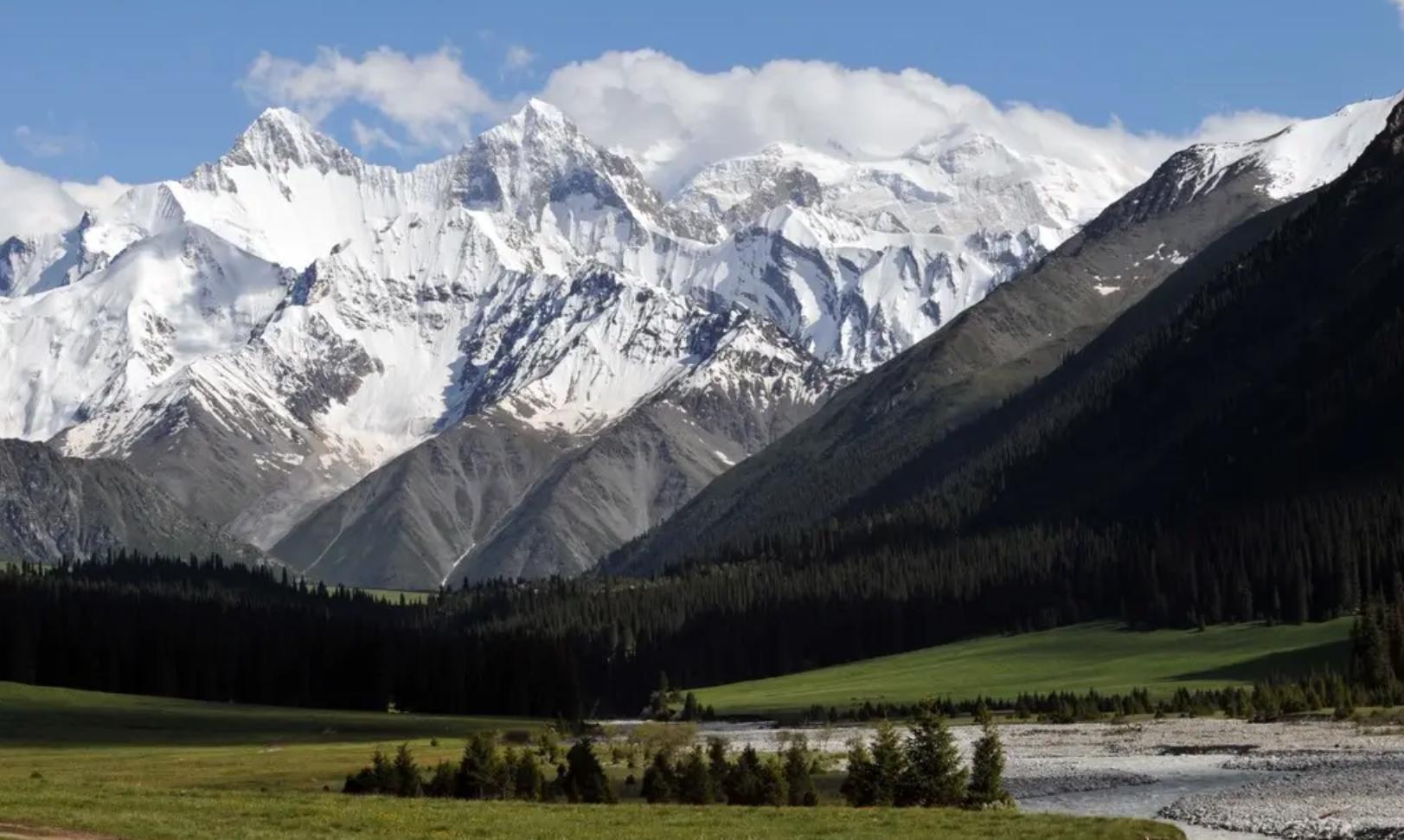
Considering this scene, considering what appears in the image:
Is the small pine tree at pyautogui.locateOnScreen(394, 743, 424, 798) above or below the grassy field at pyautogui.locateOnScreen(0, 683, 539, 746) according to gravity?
below

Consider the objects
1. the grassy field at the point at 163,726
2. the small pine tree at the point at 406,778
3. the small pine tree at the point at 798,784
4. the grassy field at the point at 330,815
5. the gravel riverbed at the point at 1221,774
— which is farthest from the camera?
A: the grassy field at the point at 163,726

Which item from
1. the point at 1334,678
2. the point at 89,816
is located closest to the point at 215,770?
the point at 89,816

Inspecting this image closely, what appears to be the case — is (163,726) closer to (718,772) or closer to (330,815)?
(718,772)

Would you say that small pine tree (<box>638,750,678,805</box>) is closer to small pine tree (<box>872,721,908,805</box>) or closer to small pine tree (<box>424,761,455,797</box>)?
small pine tree (<box>424,761,455,797</box>)

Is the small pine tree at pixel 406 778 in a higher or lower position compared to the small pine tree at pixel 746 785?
higher

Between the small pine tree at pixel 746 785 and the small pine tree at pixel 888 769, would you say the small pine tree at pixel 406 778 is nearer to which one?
the small pine tree at pixel 746 785

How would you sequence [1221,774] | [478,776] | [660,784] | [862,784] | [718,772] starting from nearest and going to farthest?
[862,784], [660,784], [478,776], [718,772], [1221,774]

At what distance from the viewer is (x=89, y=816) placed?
247 ft

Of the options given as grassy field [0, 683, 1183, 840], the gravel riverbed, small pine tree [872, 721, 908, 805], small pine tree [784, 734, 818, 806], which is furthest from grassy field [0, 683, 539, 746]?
small pine tree [872, 721, 908, 805]

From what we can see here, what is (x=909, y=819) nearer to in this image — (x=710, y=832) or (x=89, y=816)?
(x=710, y=832)

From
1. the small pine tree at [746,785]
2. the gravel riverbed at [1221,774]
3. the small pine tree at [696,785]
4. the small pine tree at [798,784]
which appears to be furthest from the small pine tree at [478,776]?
the gravel riverbed at [1221,774]

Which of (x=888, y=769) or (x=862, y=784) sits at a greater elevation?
(x=888, y=769)

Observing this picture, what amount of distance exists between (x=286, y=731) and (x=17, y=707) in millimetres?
23556

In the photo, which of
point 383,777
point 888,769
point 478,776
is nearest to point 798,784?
point 888,769
